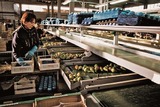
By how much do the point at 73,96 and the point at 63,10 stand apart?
14.5m

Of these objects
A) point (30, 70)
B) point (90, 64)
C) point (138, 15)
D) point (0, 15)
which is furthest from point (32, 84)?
point (0, 15)

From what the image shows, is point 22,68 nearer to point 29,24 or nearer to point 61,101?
point 29,24

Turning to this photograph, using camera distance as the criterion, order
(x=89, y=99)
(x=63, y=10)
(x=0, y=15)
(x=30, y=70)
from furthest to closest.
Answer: (x=63, y=10)
(x=0, y=15)
(x=30, y=70)
(x=89, y=99)

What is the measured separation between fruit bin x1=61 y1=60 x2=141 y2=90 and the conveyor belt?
154 millimetres

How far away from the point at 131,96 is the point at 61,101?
2.59 ft

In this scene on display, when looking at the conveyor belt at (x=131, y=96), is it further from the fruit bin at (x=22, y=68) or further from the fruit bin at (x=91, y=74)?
the fruit bin at (x=22, y=68)

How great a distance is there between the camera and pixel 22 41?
268 cm

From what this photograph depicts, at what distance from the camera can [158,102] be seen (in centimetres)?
152

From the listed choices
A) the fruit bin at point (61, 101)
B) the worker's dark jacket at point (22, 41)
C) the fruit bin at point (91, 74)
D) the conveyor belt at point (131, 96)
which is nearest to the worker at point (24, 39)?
the worker's dark jacket at point (22, 41)

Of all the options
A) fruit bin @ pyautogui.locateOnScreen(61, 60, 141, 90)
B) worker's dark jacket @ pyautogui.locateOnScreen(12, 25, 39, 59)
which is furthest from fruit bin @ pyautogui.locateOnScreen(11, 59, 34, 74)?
fruit bin @ pyautogui.locateOnScreen(61, 60, 141, 90)

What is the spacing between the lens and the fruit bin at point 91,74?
1.80 m

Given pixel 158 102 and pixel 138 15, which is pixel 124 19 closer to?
pixel 138 15

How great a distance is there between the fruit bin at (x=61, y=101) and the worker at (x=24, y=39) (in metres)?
1.20

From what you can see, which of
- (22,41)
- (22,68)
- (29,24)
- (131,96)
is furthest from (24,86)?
(131,96)
